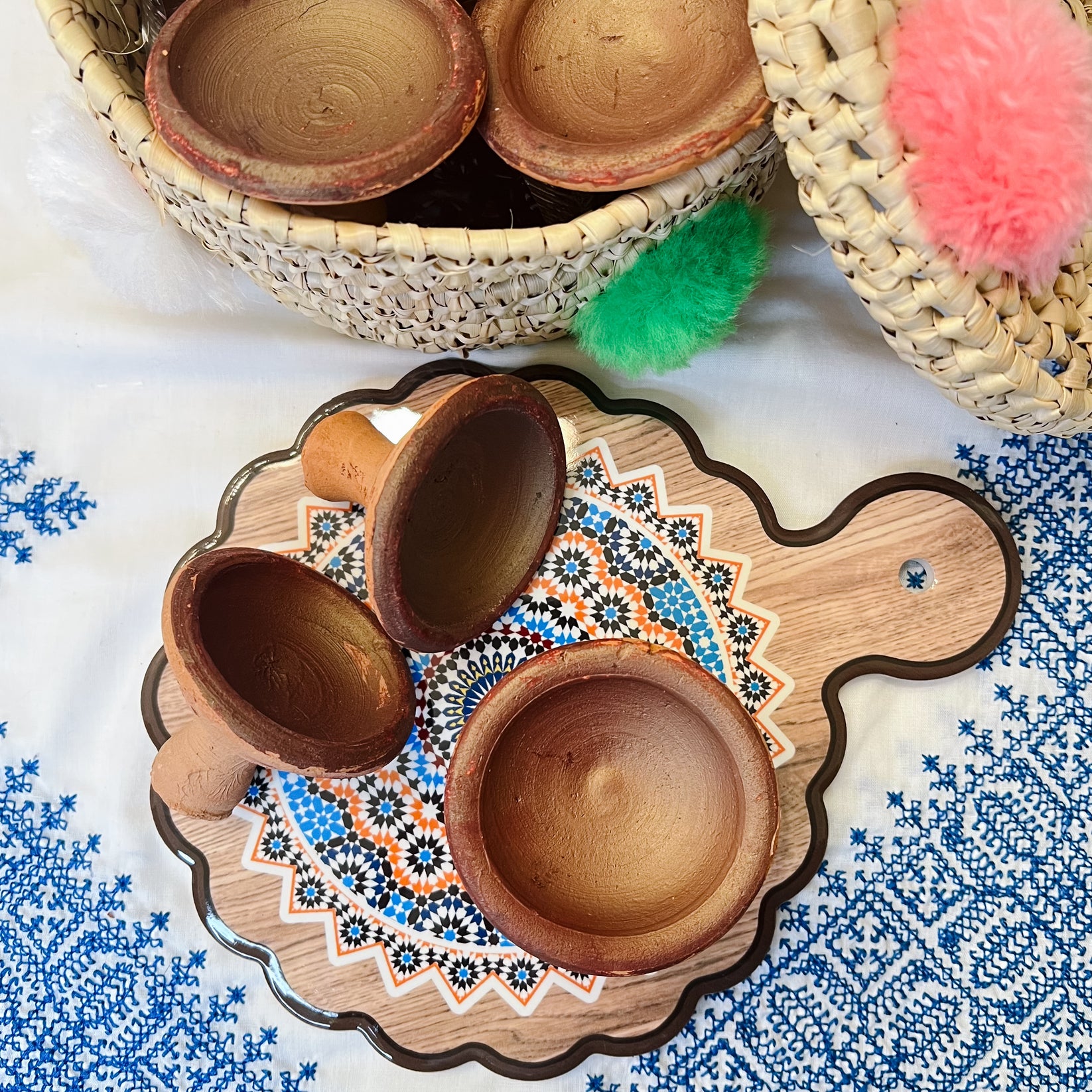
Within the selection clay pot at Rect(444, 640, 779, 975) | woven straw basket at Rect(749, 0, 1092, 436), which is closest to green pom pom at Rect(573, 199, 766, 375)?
woven straw basket at Rect(749, 0, 1092, 436)

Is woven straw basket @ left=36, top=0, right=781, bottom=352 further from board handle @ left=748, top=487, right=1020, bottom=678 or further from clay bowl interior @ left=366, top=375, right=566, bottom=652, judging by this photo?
board handle @ left=748, top=487, right=1020, bottom=678

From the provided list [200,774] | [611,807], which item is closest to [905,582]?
[611,807]

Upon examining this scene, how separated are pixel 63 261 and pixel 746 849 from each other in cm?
83

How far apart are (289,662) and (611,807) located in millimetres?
295

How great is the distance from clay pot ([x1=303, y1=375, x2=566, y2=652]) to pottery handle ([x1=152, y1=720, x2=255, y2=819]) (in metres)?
0.16

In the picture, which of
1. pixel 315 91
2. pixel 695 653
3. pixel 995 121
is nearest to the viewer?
pixel 995 121

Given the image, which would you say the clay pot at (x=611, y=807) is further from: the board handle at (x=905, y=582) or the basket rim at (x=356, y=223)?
the basket rim at (x=356, y=223)

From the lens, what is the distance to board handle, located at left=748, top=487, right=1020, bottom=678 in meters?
0.92

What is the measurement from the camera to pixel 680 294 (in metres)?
0.82

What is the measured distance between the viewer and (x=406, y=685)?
88 cm

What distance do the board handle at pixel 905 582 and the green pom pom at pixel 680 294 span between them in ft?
0.71

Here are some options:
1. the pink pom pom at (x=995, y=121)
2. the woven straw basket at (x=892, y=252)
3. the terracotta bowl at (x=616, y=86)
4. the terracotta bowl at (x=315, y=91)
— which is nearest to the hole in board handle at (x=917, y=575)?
the woven straw basket at (x=892, y=252)

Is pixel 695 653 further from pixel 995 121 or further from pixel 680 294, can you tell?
pixel 995 121

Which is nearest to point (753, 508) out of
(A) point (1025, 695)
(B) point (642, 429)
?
(B) point (642, 429)
